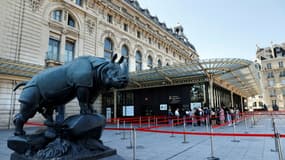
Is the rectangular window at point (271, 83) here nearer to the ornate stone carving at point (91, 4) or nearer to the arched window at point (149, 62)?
the arched window at point (149, 62)

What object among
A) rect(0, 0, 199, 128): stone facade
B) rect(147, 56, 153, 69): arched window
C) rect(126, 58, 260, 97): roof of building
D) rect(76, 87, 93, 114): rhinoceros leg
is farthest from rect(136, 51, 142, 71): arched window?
rect(76, 87, 93, 114): rhinoceros leg

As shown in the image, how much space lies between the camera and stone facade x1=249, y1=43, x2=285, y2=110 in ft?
180

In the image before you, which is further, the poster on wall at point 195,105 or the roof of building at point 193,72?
the poster on wall at point 195,105

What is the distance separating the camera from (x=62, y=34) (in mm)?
19016

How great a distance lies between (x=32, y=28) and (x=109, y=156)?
16565mm

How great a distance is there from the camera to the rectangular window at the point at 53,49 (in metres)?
18.2

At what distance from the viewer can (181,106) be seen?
1894 cm

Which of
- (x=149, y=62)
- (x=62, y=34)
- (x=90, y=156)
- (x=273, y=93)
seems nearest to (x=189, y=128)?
(x=90, y=156)

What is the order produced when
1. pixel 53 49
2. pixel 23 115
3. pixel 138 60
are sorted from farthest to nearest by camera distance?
pixel 138 60
pixel 53 49
pixel 23 115

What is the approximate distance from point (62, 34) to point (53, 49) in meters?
1.77

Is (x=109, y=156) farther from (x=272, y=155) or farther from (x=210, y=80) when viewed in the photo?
(x=210, y=80)

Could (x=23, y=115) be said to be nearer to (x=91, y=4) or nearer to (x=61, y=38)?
(x=61, y=38)

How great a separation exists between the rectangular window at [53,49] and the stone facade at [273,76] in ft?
187

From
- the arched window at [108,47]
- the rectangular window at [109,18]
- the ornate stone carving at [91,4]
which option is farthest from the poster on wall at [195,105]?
the ornate stone carving at [91,4]
